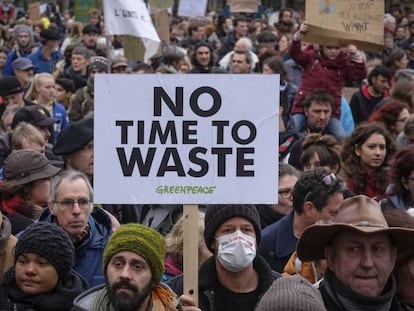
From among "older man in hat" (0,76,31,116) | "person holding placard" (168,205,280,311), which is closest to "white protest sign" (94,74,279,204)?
"person holding placard" (168,205,280,311)

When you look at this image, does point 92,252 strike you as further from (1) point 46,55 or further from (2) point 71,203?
(1) point 46,55

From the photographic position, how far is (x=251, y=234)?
5.27 m

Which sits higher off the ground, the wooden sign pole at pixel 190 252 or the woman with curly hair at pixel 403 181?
the woman with curly hair at pixel 403 181

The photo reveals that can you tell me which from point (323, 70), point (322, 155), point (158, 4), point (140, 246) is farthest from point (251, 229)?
point (158, 4)

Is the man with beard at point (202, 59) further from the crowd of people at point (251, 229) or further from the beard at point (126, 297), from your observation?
the beard at point (126, 297)

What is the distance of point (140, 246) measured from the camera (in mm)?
4621

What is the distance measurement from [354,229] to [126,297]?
1053 mm

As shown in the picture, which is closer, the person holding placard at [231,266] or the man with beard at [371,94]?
the person holding placard at [231,266]

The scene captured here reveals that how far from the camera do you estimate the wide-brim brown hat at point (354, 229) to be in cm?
409

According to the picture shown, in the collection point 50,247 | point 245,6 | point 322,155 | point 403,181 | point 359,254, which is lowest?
point 50,247

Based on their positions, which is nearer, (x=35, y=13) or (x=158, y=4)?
(x=158, y=4)

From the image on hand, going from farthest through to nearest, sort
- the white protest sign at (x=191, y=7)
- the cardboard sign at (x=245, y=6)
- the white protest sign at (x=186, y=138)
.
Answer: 1. the cardboard sign at (x=245, y=6)
2. the white protest sign at (x=191, y=7)
3. the white protest sign at (x=186, y=138)

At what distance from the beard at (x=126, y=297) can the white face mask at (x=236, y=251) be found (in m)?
0.59

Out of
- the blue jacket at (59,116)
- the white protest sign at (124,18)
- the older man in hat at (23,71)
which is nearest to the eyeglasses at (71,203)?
the white protest sign at (124,18)
